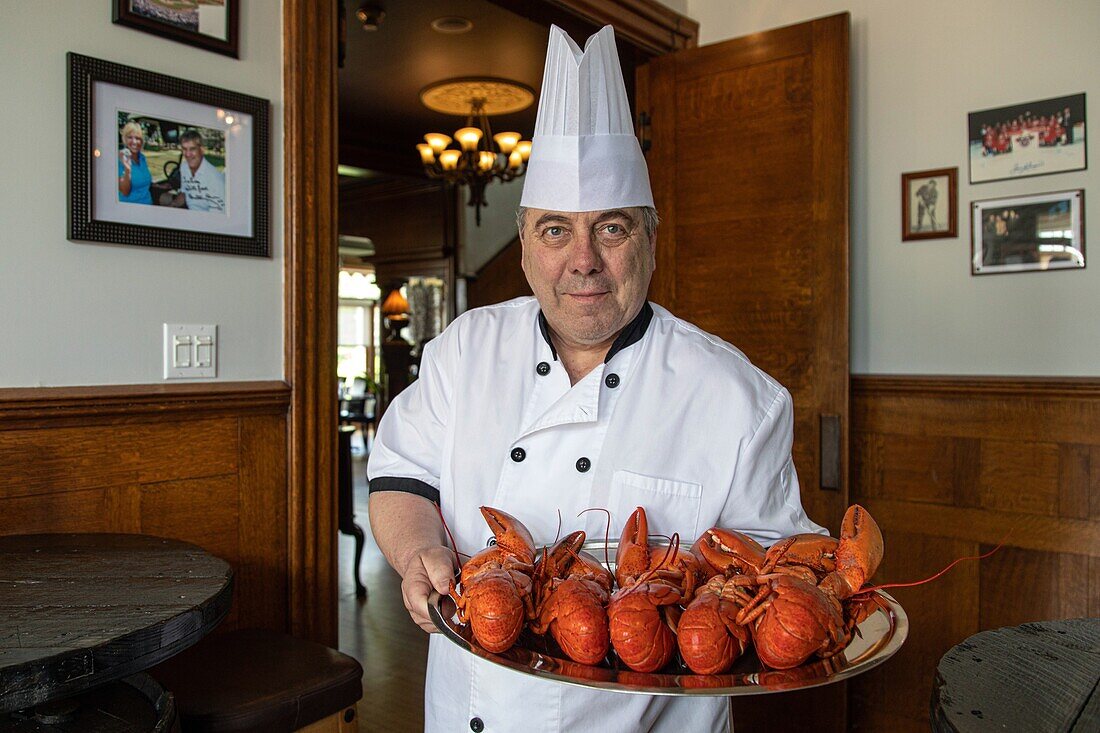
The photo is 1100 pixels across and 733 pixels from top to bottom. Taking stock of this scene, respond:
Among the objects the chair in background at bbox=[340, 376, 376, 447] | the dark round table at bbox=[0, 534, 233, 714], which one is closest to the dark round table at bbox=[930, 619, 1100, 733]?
the dark round table at bbox=[0, 534, 233, 714]

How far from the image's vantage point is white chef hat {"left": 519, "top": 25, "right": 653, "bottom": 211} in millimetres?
1343

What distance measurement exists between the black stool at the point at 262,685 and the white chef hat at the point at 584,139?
1.06 metres

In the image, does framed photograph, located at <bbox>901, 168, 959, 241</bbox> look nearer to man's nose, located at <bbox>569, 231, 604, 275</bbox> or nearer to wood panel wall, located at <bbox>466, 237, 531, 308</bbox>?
man's nose, located at <bbox>569, 231, 604, 275</bbox>

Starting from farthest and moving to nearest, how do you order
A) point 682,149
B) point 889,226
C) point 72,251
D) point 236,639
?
1. point 682,149
2. point 889,226
3. point 236,639
4. point 72,251

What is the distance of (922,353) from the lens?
8.66ft

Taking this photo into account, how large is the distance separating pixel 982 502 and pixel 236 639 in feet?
7.03

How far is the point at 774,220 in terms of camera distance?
2.77 metres

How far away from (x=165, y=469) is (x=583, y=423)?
980mm

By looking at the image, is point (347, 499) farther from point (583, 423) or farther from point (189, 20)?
point (583, 423)

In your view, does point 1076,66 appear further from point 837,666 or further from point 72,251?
point 72,251

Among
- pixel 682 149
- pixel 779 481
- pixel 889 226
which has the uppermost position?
pixel 682 149

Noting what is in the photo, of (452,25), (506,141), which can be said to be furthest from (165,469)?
(506,141)

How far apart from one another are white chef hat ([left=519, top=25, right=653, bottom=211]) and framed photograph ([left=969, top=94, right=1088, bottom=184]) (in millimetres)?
1565

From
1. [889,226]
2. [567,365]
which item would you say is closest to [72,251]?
[567,365]
